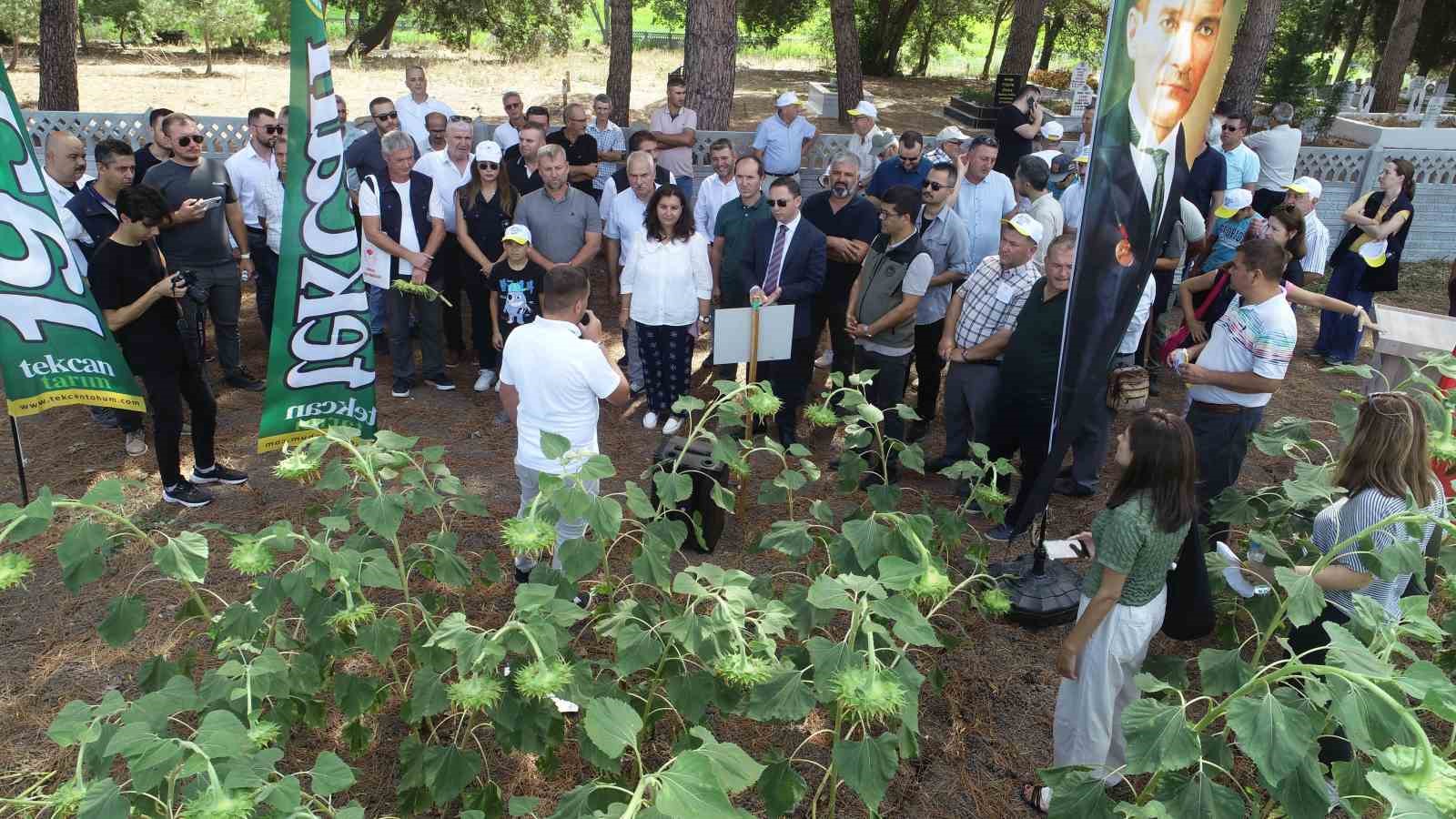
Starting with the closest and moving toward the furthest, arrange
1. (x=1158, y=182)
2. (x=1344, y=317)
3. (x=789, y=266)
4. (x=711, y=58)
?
1. (x=1158, y=182)
2. (x=789, y=266)
3. (x=1344, y=317)
4. (x=711, y=58)

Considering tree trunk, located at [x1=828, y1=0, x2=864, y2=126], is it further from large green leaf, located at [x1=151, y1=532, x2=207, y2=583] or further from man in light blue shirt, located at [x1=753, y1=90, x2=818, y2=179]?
large green leaf, located at [x1=151, y1=532, x2=207, y2=583]

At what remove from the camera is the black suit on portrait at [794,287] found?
572cm

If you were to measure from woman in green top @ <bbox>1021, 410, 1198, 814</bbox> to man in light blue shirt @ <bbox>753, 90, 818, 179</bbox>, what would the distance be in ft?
22.4

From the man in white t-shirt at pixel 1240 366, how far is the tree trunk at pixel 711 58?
7.19 m

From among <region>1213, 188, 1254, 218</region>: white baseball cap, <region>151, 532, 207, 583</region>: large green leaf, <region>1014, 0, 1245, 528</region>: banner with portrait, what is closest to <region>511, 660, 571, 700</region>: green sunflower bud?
<region>151, 532, 207, 583</region>: large green leaf

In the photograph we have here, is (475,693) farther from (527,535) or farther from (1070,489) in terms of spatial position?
(1070,489)

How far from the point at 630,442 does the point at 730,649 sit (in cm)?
389

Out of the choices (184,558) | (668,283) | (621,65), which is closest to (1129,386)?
(668,283)

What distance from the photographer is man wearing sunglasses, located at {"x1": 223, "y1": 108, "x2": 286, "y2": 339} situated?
21.6ft

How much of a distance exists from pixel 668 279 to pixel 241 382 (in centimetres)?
338

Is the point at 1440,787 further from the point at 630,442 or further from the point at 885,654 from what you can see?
the point at 630,442

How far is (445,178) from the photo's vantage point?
6645mm

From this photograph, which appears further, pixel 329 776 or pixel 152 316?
pixel 152 316

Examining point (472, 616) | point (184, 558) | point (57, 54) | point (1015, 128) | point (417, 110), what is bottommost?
point (472, 616)
